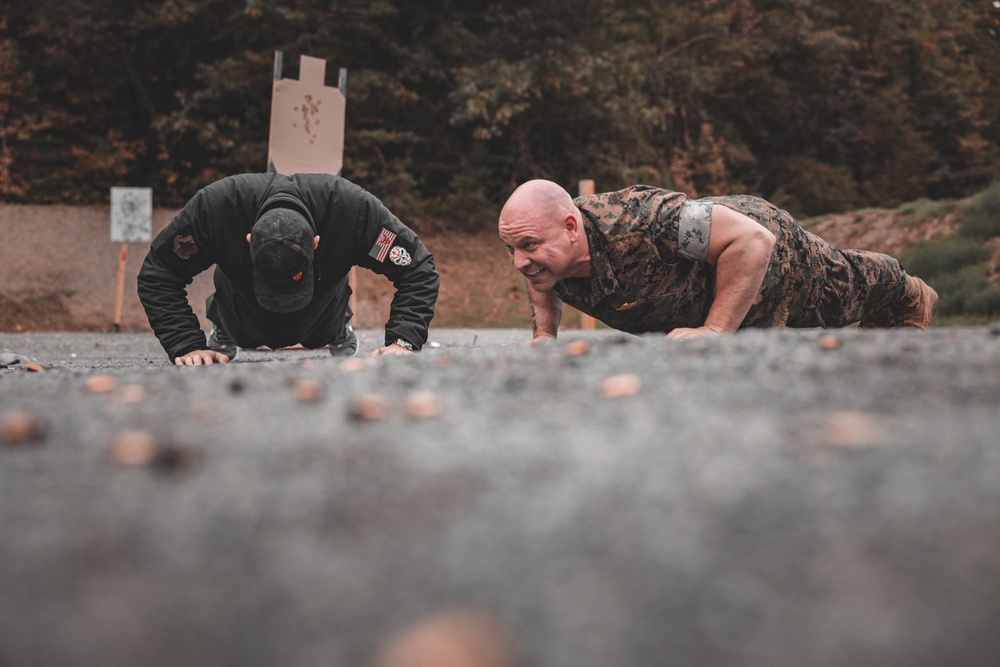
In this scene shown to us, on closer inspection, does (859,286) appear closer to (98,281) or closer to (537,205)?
(537,205)

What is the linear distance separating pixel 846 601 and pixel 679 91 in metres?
14.2

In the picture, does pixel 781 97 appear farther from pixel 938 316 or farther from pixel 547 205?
pixel 547 205

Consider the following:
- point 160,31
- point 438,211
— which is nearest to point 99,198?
point 160,31

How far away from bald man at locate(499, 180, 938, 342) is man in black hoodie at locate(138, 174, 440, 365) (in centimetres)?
60

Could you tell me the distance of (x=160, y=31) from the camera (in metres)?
11.9

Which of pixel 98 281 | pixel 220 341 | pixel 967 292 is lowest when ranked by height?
pixel 98 281

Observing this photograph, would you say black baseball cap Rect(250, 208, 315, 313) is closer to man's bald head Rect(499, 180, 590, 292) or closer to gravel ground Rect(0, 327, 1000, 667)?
man's bald head Rect(499, 180, 590, 292)

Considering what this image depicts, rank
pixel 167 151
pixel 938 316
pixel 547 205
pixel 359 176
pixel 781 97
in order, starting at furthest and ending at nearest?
pixel 781 97
pixel 167 151
pixel 359 176
pixel 938 316
pixel 547 205

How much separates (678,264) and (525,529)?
7.32 feet

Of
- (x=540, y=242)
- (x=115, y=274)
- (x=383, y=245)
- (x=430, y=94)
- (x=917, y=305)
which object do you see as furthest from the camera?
(x=430, y=94)

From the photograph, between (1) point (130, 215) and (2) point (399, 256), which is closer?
(2) point (399, 256)

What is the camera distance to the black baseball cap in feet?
9.25

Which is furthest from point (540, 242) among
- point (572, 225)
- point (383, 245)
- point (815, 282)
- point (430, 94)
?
point (430, 94)

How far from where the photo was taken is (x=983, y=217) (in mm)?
7895
